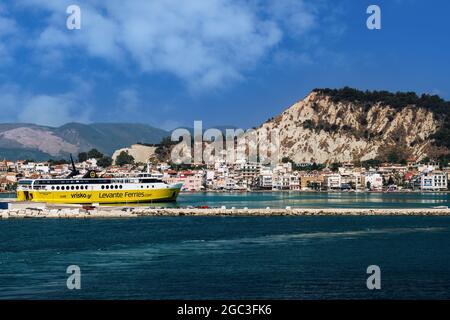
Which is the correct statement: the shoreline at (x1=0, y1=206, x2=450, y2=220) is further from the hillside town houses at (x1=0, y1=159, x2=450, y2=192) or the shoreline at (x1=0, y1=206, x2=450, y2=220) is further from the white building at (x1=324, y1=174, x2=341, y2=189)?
the white building at (x1=324, y1=174, x2=341, y2=189)

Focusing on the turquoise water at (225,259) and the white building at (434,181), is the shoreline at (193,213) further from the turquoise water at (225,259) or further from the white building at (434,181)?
the white building at (434,181)

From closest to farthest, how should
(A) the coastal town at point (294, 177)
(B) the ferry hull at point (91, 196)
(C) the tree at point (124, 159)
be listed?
(B) the ferry hull at point (91, 196) → (A) the coastal town at point (294, 177) → (C) the tree at point (124, 159)

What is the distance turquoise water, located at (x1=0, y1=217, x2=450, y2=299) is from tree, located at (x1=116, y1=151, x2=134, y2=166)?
128448mm

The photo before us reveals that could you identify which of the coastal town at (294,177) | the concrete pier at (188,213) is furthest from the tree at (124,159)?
the concrete pier at (188,213)

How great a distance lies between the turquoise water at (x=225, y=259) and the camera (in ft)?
66.1

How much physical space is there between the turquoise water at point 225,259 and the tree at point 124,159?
128448 mm

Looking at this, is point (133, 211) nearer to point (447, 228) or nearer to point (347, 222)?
point (347, 222)

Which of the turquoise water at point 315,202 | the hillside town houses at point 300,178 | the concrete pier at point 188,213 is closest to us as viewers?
the concrete pier at point 188,213

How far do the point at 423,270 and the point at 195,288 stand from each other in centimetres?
817

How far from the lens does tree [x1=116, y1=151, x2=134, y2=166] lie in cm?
17212

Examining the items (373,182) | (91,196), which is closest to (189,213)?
(91,196)

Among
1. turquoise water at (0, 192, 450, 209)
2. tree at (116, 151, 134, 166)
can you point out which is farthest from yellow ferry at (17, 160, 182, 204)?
tree at (116, 151, 134, 166)

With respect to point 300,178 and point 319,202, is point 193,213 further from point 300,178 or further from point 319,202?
point 300,178

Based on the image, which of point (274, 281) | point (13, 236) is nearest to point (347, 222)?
point (13, 236)
